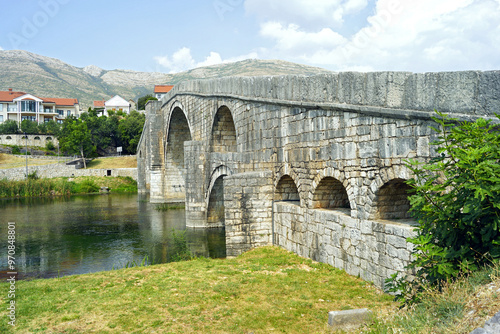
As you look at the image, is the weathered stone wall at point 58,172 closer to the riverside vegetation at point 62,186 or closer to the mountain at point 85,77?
the riverside vegetation at point 62,186

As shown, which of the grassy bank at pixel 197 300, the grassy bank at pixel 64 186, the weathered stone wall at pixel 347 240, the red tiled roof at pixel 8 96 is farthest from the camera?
the red tiled roof at pixel 8 96

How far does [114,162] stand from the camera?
47500 mm

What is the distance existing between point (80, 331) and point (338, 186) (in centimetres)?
571

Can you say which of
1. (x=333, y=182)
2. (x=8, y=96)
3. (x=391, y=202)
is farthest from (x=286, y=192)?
(x=8, y=96)

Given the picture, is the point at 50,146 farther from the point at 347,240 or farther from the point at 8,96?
the point at 347,240

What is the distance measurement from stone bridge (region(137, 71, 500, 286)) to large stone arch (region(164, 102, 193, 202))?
1397 centimetres

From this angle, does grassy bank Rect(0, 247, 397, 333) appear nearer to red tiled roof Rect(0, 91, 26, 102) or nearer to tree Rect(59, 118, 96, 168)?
tree Rect(59, 118, 96, 168)

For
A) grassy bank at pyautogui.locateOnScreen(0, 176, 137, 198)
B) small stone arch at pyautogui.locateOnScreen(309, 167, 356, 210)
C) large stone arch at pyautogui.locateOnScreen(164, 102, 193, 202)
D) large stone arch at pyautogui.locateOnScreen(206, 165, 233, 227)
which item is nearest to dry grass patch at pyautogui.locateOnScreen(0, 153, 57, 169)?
grassy bank at pyautogui.locateOnScreen(0, 176, 137, 198)

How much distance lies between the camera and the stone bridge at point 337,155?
585 centimetres

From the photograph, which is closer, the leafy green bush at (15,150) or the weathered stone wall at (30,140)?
the leafy green bush at (15,150)

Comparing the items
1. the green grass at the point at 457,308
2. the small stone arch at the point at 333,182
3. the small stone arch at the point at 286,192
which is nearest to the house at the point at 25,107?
the small stone arch at the point at 286,192

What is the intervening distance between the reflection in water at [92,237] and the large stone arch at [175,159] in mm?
2712

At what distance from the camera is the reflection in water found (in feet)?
42.6

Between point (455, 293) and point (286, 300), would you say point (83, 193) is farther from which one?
point (455, 293)
